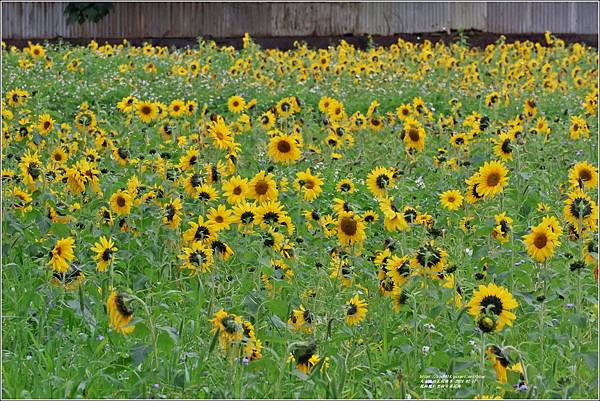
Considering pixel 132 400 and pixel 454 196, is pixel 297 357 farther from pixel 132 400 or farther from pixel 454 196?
pixel 454 196

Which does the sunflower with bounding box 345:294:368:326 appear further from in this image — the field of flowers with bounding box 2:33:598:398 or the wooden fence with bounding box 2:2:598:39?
the wooden fence with bounding box 2:2:598:39

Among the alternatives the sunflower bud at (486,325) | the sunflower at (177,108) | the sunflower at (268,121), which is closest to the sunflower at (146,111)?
the sunflower at (177,108)

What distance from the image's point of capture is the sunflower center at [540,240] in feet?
13.4

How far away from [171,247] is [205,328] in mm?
889

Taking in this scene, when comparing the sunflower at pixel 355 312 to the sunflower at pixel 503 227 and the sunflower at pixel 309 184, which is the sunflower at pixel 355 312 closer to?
the sunflower at pixel 503 227

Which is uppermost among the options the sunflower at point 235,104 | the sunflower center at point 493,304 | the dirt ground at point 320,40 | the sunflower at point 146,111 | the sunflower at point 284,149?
the dirt ground at point 320,40

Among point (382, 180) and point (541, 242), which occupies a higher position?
point (382, 180)

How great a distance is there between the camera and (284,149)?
5598 mm

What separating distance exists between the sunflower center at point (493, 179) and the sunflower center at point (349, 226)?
2.56 feet

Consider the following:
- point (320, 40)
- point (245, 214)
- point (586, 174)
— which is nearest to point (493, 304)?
point (245, 214)

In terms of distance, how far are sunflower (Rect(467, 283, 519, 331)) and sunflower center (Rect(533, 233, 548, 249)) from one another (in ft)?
2.25

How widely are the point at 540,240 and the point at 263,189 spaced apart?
1222 millimetres

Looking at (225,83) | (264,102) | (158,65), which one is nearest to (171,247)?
(264,102)

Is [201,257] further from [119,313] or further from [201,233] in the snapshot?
[119,313]
